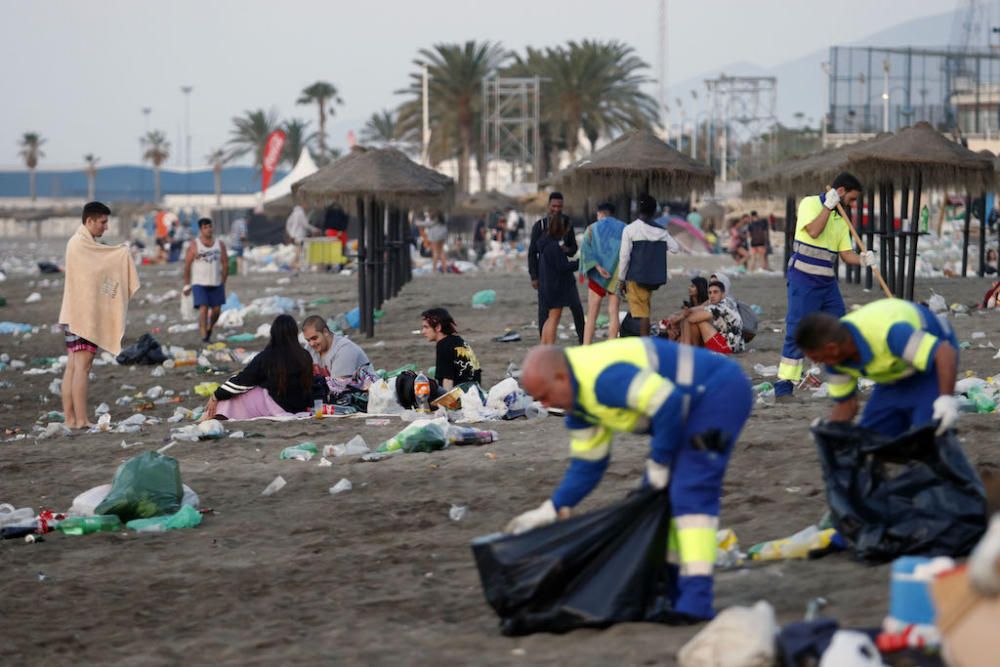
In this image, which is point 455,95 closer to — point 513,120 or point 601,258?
point 513,120

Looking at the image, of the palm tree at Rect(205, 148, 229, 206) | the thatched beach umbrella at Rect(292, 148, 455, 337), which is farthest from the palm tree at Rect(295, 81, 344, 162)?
the thatched beach umbrella at Rect(292, 148, 455, 337)

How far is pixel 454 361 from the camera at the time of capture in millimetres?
10523

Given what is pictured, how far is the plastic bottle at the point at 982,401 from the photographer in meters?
9.07

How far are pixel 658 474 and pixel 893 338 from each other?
116 cm

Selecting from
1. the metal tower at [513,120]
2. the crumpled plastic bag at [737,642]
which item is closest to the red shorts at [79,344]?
the crumpled plastic bag at [737,642]

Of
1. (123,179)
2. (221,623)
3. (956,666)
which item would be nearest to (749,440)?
(221,623)

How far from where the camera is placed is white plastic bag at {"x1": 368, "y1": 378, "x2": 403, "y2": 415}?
10477 mm

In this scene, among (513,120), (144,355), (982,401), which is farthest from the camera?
(513,120)

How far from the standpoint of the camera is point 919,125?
58.8 ft

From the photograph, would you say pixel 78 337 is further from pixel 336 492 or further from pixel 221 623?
pixel 221 623

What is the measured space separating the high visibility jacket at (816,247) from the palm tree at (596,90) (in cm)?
4315

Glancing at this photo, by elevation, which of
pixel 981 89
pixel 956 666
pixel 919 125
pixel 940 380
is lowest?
pixel 956 666

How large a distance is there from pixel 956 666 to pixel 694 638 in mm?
852

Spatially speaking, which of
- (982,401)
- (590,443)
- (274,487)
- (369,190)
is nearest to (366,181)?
(369,190)
